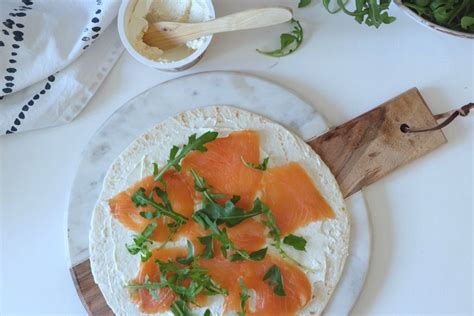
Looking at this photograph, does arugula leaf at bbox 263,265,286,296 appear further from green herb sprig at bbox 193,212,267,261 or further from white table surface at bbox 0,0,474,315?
white table surface at bbox 0,0,474,315

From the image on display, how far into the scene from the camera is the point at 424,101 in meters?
1.43

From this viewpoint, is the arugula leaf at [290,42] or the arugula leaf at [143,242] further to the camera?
the arugula leaf at [290,42]

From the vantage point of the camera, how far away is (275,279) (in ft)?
4.33

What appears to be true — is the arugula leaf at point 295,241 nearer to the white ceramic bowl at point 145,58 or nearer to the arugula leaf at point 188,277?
the arugula leaf at point 188,277

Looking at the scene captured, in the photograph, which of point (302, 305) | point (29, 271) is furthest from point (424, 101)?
point (29, 271)

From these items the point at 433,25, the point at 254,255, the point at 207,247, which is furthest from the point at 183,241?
the point at 433,25

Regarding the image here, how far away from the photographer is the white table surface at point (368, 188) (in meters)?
1.41

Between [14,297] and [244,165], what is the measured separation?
0.69 meters

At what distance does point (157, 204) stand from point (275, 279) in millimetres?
339

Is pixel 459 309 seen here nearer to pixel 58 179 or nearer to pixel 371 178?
pixel 371 178

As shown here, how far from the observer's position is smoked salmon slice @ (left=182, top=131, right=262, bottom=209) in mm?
1350

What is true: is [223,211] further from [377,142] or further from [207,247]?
[377,142]

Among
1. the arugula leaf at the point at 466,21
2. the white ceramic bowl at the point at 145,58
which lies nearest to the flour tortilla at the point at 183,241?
the white ceramic bowl at the point at 145,58

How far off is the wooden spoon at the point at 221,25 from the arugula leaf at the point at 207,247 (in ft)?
1.62
